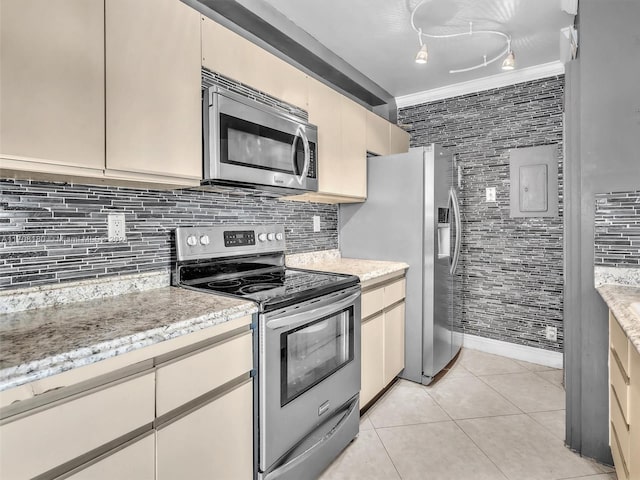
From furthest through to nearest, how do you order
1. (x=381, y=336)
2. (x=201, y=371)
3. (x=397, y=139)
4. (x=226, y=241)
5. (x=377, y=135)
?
(x=397, y=139) → (x=377, y=135) → (x=381, y=336) → (x=226, y=241) → (x=201, y=371)

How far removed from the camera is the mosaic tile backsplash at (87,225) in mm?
1300

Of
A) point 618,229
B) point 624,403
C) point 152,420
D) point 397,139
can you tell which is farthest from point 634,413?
point 397,139

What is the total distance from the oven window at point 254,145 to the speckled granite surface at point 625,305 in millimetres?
1548

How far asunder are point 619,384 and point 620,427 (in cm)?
18

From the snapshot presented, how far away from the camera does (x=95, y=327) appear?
1.08 metres

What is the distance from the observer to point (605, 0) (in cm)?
171

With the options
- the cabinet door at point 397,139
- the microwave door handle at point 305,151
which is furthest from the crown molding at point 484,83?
the microwave door handle at point 305,151

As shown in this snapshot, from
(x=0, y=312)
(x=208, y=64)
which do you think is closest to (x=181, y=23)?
(x=208, y=64)

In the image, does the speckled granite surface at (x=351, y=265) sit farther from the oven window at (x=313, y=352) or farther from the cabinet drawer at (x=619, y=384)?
the cabinet drawer at (x=619, y=384)

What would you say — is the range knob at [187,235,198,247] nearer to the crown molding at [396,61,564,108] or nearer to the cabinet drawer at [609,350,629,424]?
the cabinet drawer at [609,350,629,424]

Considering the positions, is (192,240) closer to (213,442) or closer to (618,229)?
(213,442)

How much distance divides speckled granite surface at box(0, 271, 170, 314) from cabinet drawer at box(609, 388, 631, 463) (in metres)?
1.99

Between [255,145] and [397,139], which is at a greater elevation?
[397,139]

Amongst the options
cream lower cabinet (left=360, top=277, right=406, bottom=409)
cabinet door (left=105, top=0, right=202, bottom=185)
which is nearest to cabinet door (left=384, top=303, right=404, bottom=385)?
cream lower cabinet (left=360, top=277, right=406, bottom=409)
